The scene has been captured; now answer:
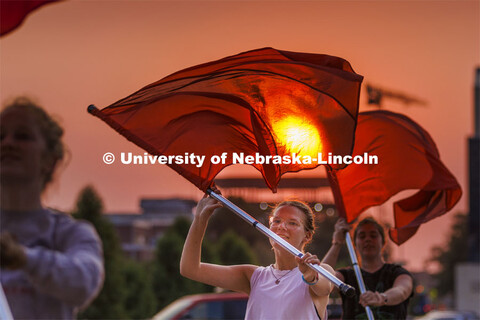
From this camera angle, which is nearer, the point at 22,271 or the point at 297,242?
the point at 22,271

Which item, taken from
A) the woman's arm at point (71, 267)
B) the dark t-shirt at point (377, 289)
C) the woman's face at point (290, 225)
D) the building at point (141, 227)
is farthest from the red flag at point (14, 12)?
the building at point (141, 227)

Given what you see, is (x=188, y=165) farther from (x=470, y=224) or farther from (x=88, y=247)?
(x=470, y=224)

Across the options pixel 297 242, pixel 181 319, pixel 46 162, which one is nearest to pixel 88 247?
pixel 46 162

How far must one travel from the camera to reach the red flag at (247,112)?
5262 millimetres

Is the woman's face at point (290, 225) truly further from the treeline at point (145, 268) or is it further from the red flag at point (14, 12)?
the treeline at point (145, 268)

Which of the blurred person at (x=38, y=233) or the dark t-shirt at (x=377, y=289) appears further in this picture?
the dark t-shirt at (x=377, y=289)

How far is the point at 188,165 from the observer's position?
5.37m

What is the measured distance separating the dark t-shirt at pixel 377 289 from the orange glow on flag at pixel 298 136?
1.42m

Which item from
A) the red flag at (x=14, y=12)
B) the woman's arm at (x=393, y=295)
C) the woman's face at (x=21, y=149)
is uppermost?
the red flag at (x=14, y=12)

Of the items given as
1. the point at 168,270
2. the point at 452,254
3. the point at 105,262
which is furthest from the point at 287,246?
the point at 452,254

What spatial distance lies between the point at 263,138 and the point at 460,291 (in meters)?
55.0

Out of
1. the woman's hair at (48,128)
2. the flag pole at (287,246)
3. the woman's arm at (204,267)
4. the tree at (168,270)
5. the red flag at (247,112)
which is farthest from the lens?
the tree at (168,270)

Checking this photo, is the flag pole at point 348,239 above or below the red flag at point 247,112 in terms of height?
below

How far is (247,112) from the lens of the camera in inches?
219
